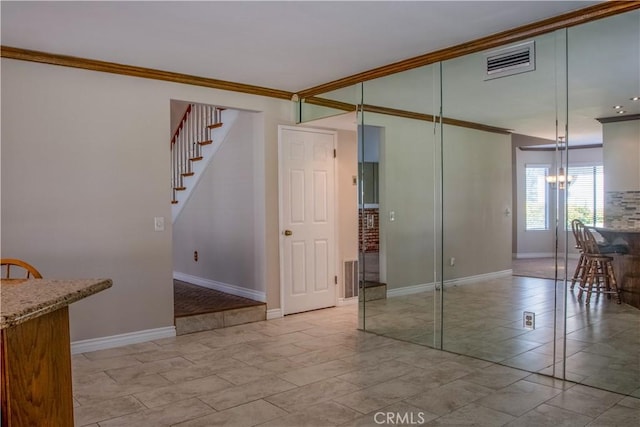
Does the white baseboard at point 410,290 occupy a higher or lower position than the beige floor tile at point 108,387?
higher

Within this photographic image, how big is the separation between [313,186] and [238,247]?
1.16 metres

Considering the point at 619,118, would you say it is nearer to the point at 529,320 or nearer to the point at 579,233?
the point at 579,233

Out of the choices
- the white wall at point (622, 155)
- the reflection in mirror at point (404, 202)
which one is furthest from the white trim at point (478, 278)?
the white wall at point (622, 155)

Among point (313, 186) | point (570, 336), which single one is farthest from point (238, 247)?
point (570, 336)

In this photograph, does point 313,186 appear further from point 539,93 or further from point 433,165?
point 539,93

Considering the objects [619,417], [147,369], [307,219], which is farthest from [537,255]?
[147,369]

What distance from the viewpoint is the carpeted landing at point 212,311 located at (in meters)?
4.70

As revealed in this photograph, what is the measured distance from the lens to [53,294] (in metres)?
1.65

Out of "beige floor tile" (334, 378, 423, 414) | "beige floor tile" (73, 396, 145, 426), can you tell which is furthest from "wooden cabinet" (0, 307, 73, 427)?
"beige floor tile" (334, 378, 423, 414)

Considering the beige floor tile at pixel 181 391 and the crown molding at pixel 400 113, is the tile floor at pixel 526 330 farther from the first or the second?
the beige floor tile at pixel 181 391

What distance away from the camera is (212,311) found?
488cm

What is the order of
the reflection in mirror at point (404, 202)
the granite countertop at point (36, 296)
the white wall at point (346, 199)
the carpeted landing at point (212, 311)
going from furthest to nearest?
1. the white wall at point (346, 199)
2. the carpeted landing at point (212, 311)
3. the reflection in mirror at point (404, 202)
4. the granite countertop at point (36, 296)

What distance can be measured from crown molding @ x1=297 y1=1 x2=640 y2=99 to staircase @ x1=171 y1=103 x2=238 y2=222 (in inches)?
72.7

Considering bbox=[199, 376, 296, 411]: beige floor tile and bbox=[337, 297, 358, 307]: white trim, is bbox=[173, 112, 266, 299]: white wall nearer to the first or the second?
bbox=[337, 297, 358, 307]: white trim
